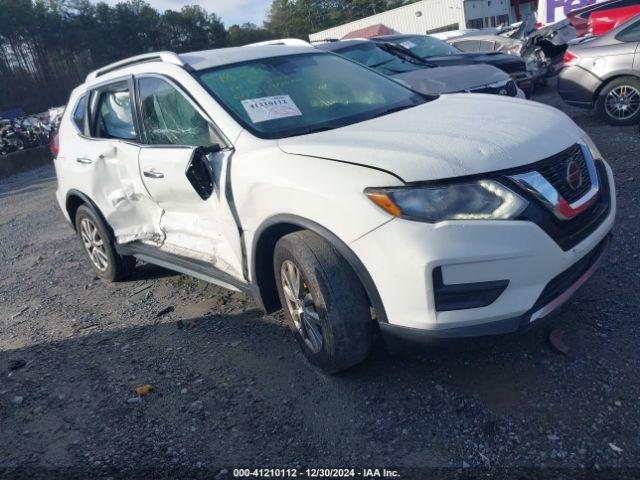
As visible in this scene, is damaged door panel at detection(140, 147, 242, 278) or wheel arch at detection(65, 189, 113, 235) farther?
wheel arch at detection(65, 189, 113, 235)

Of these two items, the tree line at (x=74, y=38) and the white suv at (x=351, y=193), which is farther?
the tree line at (x=74, y=38)

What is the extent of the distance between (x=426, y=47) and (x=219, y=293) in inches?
281

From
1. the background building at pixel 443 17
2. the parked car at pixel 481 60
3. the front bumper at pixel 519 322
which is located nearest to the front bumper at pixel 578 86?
the parked car at pixel 481 60

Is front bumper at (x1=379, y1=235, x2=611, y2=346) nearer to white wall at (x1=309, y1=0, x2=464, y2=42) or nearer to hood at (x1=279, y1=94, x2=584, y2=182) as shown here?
hood at (x1=279, y1=94, x2=584, y2=182)

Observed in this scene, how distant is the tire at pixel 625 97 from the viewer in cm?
722

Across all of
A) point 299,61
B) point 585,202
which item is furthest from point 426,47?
point 585,202

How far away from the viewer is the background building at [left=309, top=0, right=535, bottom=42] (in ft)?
133

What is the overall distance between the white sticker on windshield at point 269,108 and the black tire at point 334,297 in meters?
0.81

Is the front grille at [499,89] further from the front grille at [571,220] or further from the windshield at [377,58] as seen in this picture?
the front grille at [571,220]

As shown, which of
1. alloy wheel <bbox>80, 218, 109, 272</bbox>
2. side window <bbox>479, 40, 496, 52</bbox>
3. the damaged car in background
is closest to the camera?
alloy wheel <bbox>80, 218, 109, 272</bbox>

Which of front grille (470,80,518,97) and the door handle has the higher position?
the door handle

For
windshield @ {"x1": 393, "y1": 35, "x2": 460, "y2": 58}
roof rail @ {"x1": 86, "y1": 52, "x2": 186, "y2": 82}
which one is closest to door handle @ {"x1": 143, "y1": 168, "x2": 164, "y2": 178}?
roof rail @ {"x1": 86, "y1": 52, "x2": 186, "y2": 82}

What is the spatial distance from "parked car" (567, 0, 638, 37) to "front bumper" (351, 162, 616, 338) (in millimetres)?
12835

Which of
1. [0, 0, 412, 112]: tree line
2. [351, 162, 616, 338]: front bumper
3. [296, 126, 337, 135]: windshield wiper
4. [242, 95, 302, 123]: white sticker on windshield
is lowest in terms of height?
[351, 162, 616, 338]: front bumper
